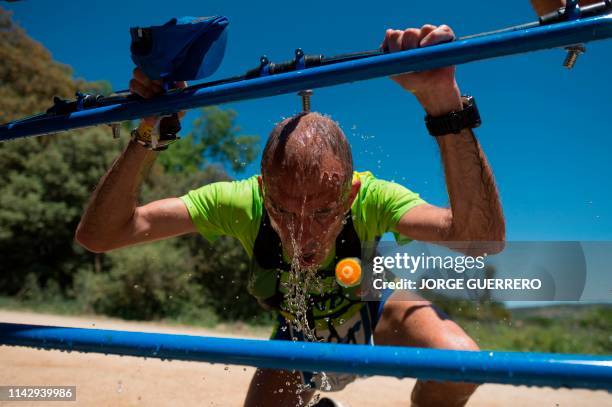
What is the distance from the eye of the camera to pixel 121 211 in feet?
7.01

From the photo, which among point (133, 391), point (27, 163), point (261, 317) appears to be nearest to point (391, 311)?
point (133, 391)

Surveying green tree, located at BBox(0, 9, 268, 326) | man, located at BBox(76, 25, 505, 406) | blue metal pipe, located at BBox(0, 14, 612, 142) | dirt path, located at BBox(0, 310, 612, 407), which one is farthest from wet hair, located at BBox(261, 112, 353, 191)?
green tree, located at BBox(0, 9, 268, 326)

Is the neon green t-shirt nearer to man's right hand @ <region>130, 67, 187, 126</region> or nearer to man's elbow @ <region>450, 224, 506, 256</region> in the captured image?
man's elbow @ <region>450, 224, 506, 256</region>

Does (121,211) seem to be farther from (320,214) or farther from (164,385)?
(164,385)

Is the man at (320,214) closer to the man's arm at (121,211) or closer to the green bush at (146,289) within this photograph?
the man's arm at (121,211)

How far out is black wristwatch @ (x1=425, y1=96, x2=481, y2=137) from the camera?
5.14ft

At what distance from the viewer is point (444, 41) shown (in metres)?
1.43

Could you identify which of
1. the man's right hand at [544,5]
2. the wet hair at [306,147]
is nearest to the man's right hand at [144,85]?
the wet hair at [306,147]

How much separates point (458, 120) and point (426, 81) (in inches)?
5.7

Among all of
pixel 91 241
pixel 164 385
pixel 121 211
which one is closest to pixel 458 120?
pixel 121 211

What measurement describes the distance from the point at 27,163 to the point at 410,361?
59.3ft

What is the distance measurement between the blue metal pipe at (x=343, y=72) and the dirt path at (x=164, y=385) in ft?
7.18

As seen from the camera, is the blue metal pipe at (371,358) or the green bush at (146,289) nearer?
the blue metal pipe at (371,358)

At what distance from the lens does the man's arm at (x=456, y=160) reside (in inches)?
58.2
